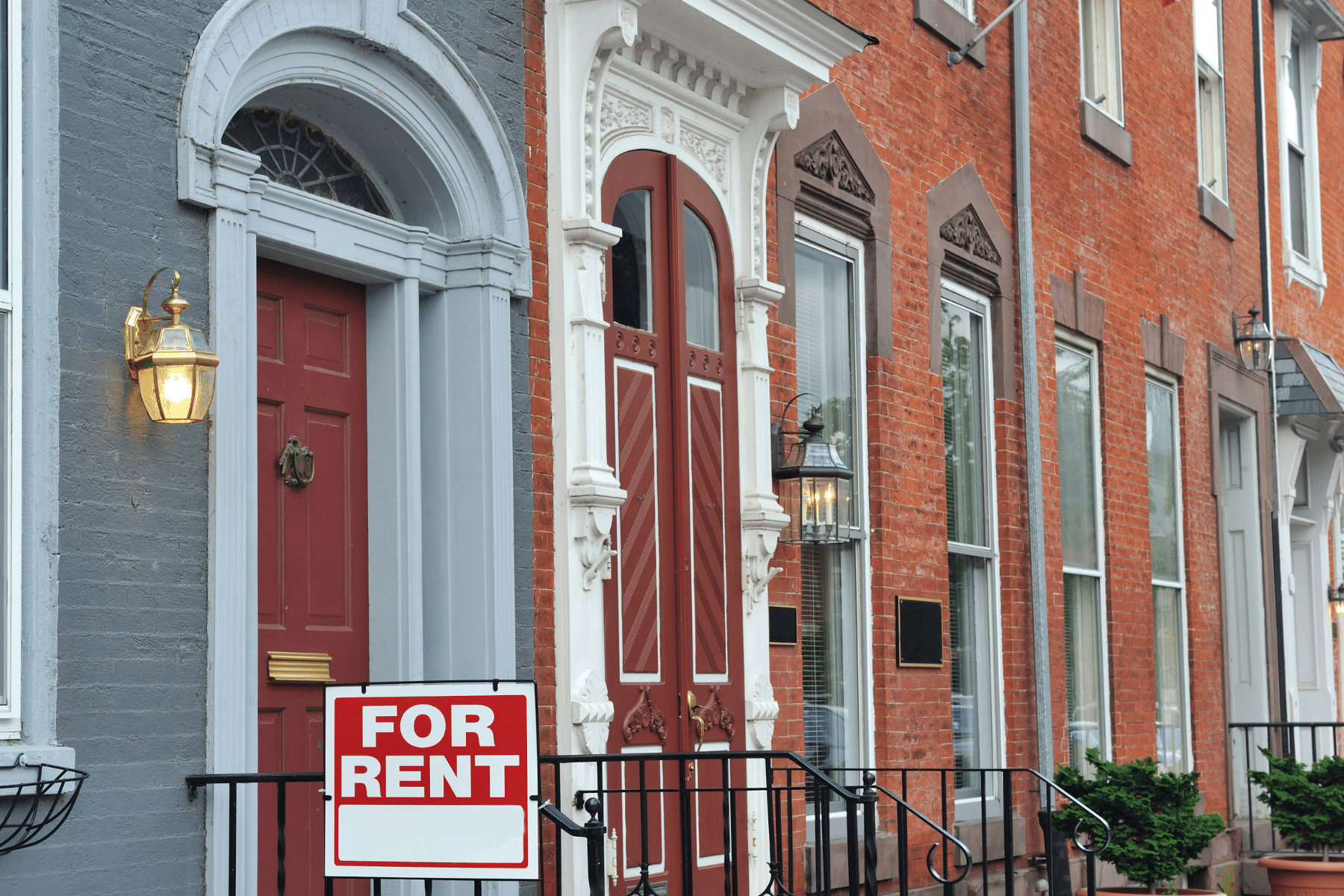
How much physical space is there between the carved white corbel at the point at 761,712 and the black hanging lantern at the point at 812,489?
769 mm

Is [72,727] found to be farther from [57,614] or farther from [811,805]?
[811,805]

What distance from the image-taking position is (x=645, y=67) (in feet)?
26.1

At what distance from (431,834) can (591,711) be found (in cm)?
248

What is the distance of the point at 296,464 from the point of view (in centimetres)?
634

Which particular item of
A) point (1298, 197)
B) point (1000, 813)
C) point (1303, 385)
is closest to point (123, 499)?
point (1000, 813)

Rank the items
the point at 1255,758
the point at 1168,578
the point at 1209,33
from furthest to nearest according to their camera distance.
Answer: the point at 1209,33 < the point at 1255,758 < the point at 1168,578

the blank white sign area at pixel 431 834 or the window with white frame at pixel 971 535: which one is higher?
the window with white frame at pixel 971 535

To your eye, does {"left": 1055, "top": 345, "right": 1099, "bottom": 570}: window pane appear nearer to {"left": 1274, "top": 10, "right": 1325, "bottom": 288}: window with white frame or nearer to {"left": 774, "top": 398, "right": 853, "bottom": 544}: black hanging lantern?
{"left": 774, "top": 398, "right": 853, "bottom": 544}: black hanging lantern

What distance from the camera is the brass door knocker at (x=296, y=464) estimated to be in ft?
20.6

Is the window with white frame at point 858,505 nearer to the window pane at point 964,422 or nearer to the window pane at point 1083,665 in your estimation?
the window pane at point 964,422

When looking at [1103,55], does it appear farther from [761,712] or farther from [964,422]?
[761,712]

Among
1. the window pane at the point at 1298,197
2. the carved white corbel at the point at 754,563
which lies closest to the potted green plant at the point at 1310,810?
the carved white corbel at the point at 754,563

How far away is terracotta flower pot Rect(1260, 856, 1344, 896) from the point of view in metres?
12.5

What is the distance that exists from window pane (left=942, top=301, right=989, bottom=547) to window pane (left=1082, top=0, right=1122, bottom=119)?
9.34 ft
